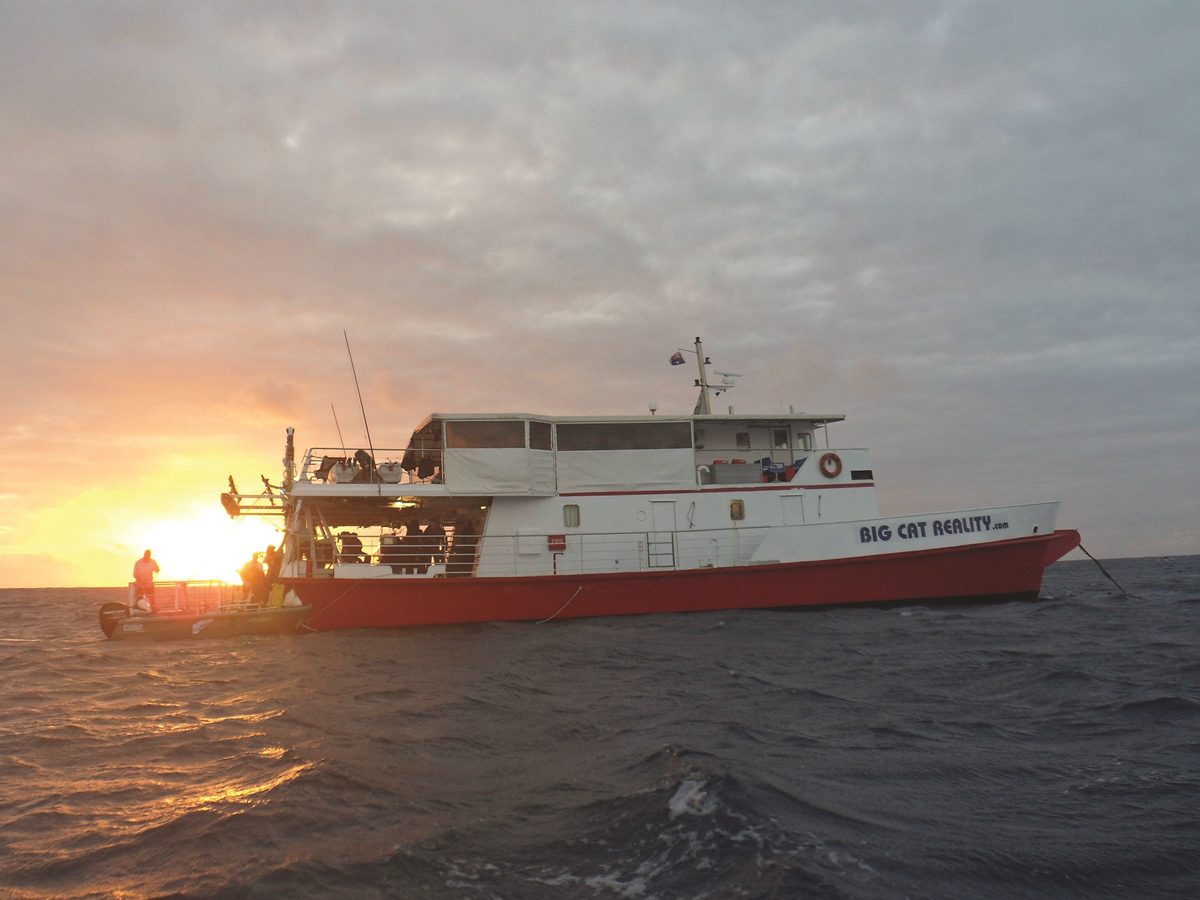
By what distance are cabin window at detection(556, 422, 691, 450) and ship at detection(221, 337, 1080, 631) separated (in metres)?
0.03

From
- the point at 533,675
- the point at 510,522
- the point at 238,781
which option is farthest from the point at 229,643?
the point at 238,781

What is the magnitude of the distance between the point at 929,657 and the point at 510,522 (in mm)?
8704

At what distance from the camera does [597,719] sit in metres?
7.73

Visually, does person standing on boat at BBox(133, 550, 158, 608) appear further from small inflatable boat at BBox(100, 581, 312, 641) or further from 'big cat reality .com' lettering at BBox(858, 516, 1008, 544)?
'big cat reality .com' lettering at BBox(858, 516, 1008, 544)

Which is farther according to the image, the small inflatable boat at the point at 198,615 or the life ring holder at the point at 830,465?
the life ring holder at the point at 830,465

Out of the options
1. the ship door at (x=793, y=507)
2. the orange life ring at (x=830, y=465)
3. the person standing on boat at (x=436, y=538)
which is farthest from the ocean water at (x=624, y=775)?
the orange life ring at (x=830, y=465)

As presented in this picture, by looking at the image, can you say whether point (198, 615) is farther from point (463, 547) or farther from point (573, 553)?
point (573, 553)

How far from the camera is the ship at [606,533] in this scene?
15414mm

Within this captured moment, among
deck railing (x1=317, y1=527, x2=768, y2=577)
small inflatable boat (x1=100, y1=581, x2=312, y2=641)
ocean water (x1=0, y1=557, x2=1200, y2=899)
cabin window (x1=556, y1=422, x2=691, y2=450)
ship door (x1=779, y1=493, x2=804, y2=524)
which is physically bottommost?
ocean water (x1=0, y1=557, x2=1200, y2=899)

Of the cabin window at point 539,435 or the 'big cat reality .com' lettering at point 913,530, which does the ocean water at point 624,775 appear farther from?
the cabin window at point 539,435

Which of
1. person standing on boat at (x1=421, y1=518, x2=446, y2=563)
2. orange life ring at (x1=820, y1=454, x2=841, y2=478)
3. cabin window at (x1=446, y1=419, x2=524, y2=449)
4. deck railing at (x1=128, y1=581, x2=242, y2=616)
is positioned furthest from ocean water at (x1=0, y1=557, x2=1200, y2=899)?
orange life ring at (x1=820, y1=454, x2=841, y2=478)

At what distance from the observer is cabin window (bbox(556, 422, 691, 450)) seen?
1698 centimetres

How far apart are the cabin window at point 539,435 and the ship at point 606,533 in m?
0.03

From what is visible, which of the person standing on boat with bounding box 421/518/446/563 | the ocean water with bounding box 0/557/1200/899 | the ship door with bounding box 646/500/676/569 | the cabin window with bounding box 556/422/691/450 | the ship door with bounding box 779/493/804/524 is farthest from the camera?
the ship door with bounding box 779/493/804/524
